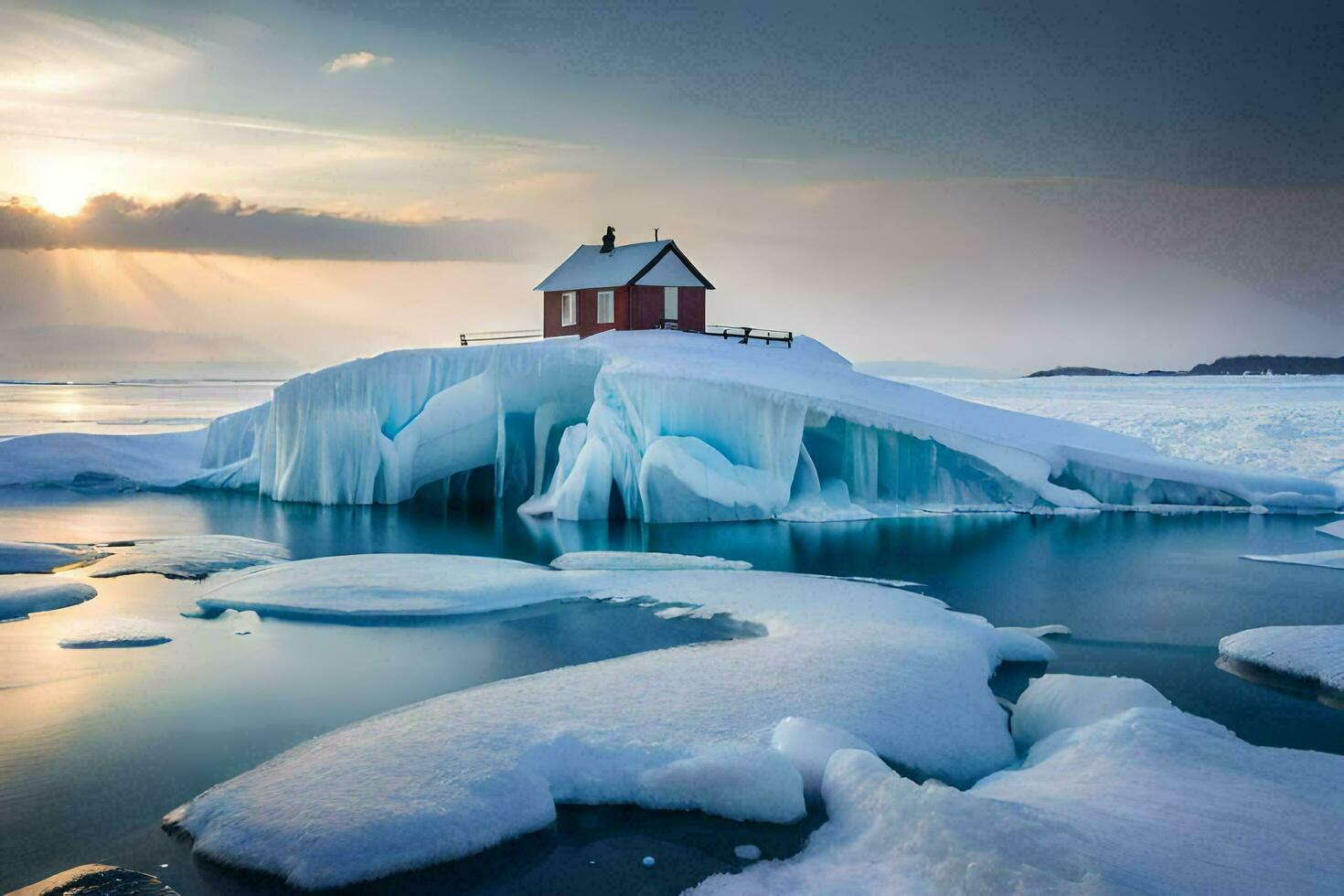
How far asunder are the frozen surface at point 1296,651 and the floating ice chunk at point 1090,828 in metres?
3.03

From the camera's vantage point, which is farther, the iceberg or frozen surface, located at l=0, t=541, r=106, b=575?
the iceberg

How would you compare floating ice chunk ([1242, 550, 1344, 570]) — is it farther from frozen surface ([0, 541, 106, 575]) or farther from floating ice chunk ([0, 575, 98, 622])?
frozen surface ([0, 541, 106, 575])

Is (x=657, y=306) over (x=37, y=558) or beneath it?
over

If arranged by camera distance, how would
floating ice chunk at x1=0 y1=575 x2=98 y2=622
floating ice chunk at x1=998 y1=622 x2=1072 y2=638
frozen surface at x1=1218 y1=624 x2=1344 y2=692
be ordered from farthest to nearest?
floating ice chunk at x1=0 y1=575 x2=98 y2=622, floating ice chunk at x1=998 y1=622 x2=1072 y2=638, frozen surface at x1=1218 y1=624 x2=1344 y2=692

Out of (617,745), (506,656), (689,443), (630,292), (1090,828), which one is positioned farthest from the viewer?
(630,292)

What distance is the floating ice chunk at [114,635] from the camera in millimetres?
10539

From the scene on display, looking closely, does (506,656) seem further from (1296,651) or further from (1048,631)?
(1296,651)

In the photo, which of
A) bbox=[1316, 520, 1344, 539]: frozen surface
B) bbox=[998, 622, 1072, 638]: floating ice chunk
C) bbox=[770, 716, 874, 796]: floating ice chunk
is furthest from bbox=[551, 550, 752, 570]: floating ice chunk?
bbox=[1316, 520, 1344, 539]: frozen surface

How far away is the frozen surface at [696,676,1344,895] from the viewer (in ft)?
16.7

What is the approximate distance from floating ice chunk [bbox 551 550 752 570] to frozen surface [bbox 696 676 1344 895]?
8199mm

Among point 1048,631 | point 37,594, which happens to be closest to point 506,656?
point 1048,631

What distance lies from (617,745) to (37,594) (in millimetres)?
9128

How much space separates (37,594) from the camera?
1255cm

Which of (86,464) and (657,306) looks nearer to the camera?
(86,464)
